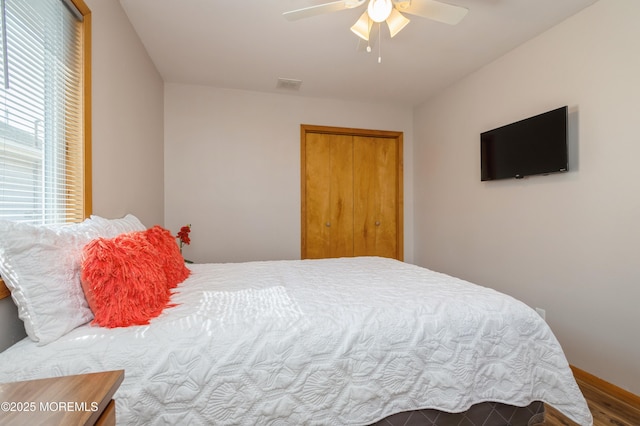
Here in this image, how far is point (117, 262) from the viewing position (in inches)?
44.1

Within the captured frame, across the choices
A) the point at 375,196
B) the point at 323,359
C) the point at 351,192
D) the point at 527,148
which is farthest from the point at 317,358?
the point at 375,196

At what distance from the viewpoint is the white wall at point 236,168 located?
3227 mm

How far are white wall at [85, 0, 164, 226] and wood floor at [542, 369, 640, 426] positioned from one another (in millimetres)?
2719

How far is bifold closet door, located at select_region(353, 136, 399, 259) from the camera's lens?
3807 millimetres

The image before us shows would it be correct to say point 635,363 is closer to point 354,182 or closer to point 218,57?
point 354,182

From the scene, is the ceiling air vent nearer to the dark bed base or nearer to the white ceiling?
the white ceiling

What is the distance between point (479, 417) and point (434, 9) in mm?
1963

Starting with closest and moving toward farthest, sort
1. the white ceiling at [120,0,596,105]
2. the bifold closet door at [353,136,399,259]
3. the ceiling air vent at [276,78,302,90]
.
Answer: the white ceiling at [120,0,596,105], the ceiling air vent at [276,78,302,90], the bifold closet door at [353,136,399,259]

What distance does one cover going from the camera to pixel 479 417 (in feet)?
4.11

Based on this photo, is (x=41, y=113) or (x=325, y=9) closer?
(x=41, y=113)

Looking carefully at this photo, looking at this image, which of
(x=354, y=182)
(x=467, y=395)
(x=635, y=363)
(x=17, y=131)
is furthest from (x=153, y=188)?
(x=635, y=363)

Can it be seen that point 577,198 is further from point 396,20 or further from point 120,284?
point 120,284

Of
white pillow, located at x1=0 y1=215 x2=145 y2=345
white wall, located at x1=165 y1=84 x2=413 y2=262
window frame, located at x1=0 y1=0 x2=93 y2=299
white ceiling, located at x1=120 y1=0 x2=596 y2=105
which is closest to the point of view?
white pillow, located at x1=0 y1=215 x2=145 y2=345

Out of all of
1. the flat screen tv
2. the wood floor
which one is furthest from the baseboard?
the flat screen tv
